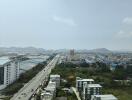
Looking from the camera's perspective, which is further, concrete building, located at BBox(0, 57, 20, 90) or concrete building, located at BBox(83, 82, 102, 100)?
concrete building, located at BBox(0, 57, 20, 90)

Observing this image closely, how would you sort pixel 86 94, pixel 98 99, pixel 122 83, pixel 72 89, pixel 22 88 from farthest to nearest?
pixel 122 83 → pixel 22 88 → pixel 72 89 → pixel 86 94 → pixel 98 99

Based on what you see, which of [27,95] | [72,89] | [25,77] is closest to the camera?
[27,95]

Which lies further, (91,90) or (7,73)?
(7,73)

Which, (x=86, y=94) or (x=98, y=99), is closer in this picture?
(x=98, y=99)

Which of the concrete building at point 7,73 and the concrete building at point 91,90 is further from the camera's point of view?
the concrete building at point 7,73

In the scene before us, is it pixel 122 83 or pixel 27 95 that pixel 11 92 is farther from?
pixel 122 83

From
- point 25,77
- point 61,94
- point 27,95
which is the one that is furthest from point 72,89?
point 25,77

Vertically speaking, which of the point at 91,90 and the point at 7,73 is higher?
the point at 7,73

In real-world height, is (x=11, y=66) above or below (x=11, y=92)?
above

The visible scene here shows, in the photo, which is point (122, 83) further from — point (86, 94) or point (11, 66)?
point (11, 66)
